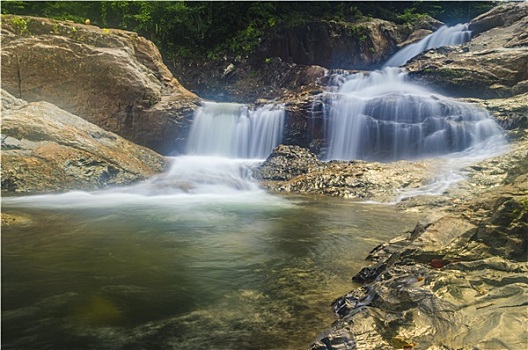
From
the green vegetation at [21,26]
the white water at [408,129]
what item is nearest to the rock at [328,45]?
the white water at [408,129]

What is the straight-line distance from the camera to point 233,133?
48.1 feet

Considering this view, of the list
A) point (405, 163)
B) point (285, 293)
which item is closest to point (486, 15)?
point (405, 163)

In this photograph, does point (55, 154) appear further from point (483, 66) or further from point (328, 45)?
point (328, 45)

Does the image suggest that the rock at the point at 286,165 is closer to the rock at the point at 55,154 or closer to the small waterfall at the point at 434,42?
the rock at the point at 55,154

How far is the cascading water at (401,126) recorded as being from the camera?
12.5m

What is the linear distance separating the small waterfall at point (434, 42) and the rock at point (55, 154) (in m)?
18.4

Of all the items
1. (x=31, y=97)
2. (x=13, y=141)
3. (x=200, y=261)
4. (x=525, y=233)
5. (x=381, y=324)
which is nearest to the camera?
(x=381, y=324)

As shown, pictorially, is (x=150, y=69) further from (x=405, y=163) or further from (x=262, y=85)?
(x=405, y=163)

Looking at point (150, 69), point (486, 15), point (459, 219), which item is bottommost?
point (459, 219)

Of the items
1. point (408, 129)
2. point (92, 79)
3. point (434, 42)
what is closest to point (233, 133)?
point (92, 79)

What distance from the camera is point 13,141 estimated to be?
28.8 feet

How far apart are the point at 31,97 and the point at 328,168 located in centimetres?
1046

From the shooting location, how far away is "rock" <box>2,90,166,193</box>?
8.59 metres

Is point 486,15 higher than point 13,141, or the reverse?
point 486,15
